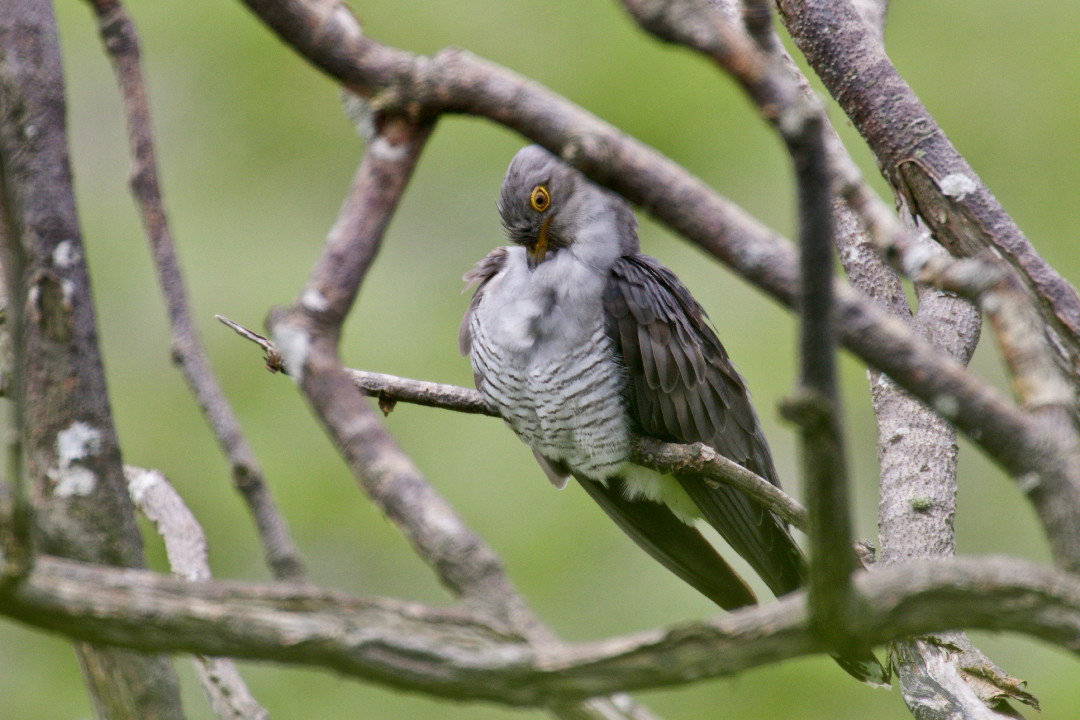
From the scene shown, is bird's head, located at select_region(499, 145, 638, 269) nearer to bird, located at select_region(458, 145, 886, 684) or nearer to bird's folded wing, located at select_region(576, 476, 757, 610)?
bird, located at select_region(458, 145, 886, 684)

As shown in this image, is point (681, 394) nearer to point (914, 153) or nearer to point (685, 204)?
point (914, 153)

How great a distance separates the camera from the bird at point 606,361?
2.54 meters

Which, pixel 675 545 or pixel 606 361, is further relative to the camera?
pixel 675 545

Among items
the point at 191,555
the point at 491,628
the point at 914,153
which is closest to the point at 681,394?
the point at 914,153

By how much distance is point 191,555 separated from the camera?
1729mm

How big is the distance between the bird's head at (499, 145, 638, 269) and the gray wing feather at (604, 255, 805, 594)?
Answer: 9cm

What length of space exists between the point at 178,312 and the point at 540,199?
172 cm

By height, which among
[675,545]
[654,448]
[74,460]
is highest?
[654,448]

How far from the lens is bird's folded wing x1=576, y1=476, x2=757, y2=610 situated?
2688mm

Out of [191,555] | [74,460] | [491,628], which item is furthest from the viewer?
[191,555]

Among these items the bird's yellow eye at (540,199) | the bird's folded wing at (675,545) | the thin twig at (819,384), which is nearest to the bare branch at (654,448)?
the bird's folded wing at (675,545)

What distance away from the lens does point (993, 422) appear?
2.87ft

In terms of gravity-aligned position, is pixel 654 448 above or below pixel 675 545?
above

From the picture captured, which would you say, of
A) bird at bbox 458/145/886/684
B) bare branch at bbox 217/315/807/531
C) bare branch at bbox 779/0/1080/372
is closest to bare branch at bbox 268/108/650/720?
bare branch at bbox 217/315/807/531
